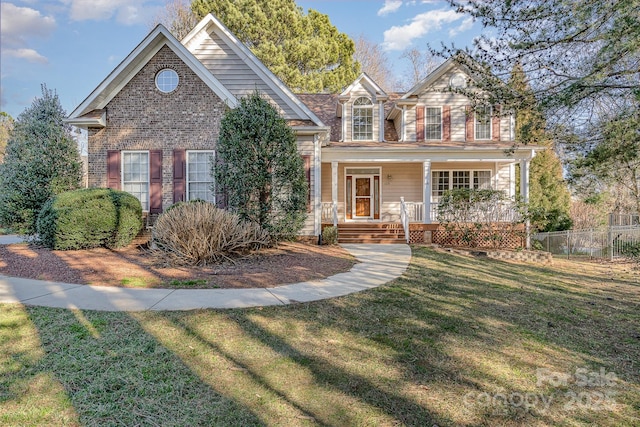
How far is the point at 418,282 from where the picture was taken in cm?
666

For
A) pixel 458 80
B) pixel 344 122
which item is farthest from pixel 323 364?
pixel 458 80

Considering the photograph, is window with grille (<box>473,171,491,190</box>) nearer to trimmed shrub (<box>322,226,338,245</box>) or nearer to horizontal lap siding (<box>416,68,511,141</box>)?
horizontal lap siding (<box>416,68,511,141</box>)

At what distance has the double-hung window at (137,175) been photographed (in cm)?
1162

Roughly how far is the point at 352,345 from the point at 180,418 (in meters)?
1.83

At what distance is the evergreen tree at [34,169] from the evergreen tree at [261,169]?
5314 millimetres

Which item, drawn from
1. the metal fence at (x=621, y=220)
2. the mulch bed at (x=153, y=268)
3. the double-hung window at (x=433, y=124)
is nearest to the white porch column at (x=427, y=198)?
the double-hung window at (x=433, y=124)

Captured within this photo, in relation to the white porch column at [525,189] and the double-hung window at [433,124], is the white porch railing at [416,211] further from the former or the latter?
the white porch column at [525,189]

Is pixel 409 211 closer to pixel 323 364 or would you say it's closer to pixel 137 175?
pixel 137 175

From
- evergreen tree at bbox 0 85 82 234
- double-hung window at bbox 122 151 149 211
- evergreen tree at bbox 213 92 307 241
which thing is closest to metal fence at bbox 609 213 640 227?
evergreen tree at bbox 213 92 307 241

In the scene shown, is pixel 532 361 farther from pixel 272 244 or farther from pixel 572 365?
pixel 272 244

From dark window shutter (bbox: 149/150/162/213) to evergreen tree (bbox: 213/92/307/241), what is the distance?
10.5 feet

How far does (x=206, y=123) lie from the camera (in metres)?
11.5

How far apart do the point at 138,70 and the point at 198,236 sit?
7119 mm

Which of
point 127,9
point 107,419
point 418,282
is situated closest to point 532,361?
point 418,282
